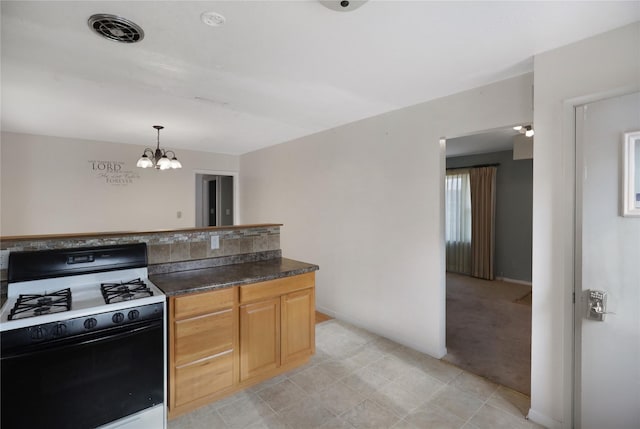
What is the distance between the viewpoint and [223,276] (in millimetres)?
2375

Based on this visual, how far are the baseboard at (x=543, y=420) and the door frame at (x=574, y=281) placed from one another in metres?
0.08

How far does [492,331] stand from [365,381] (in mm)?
1978

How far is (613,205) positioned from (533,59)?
1.10 metres

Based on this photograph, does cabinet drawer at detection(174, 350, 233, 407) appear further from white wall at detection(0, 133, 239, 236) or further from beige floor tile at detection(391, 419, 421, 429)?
white wall at detection(0, 133, 239, 236)

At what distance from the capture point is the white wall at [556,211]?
1.89 metres

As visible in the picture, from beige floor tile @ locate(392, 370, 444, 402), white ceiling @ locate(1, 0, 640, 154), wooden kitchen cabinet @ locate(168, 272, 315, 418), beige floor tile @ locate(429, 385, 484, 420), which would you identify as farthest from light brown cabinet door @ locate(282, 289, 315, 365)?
white ceiling @ locate(1, 0, 640, 154)

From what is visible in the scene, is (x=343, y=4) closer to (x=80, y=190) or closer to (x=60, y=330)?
(x=60, y=330)

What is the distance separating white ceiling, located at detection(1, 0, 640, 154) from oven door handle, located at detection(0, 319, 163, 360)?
173 cm

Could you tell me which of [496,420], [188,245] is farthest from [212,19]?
[496,420]

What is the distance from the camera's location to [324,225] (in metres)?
4.17

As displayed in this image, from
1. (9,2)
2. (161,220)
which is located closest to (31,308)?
(9,2)

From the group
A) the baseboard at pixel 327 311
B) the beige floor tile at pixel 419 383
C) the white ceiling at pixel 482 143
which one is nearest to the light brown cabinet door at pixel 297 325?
the beige floor tile at pixel 419 383

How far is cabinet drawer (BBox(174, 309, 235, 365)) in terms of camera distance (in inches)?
81.0

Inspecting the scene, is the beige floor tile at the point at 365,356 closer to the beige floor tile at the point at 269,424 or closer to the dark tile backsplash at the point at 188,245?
the beige floor tile at the point at 269,424
